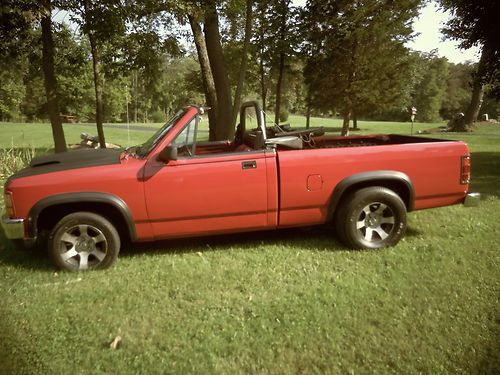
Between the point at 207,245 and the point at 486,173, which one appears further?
the point at 486,173

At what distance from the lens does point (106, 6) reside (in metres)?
10.6

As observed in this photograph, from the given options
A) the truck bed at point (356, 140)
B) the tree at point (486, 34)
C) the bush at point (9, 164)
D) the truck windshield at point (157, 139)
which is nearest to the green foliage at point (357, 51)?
the tree at point (486, 34)

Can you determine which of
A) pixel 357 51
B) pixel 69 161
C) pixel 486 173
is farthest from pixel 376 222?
pixel 357 51

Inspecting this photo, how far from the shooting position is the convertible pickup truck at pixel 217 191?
13.2ft

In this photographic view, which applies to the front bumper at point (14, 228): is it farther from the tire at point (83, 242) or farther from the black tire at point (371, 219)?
the black tire at point (371, 219)

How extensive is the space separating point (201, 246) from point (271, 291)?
1.49m

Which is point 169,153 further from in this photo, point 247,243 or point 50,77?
point 50,77

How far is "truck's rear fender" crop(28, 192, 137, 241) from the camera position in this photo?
12.9 feet

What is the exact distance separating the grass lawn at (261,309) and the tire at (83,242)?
141 mm

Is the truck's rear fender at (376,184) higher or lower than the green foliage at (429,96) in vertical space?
lower

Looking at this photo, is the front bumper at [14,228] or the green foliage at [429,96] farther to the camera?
the green foliage at [429,96]

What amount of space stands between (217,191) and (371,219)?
194cm

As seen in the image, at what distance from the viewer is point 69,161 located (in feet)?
14.8

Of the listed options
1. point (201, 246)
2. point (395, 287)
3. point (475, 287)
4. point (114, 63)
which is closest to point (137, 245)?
point (201, 246)
